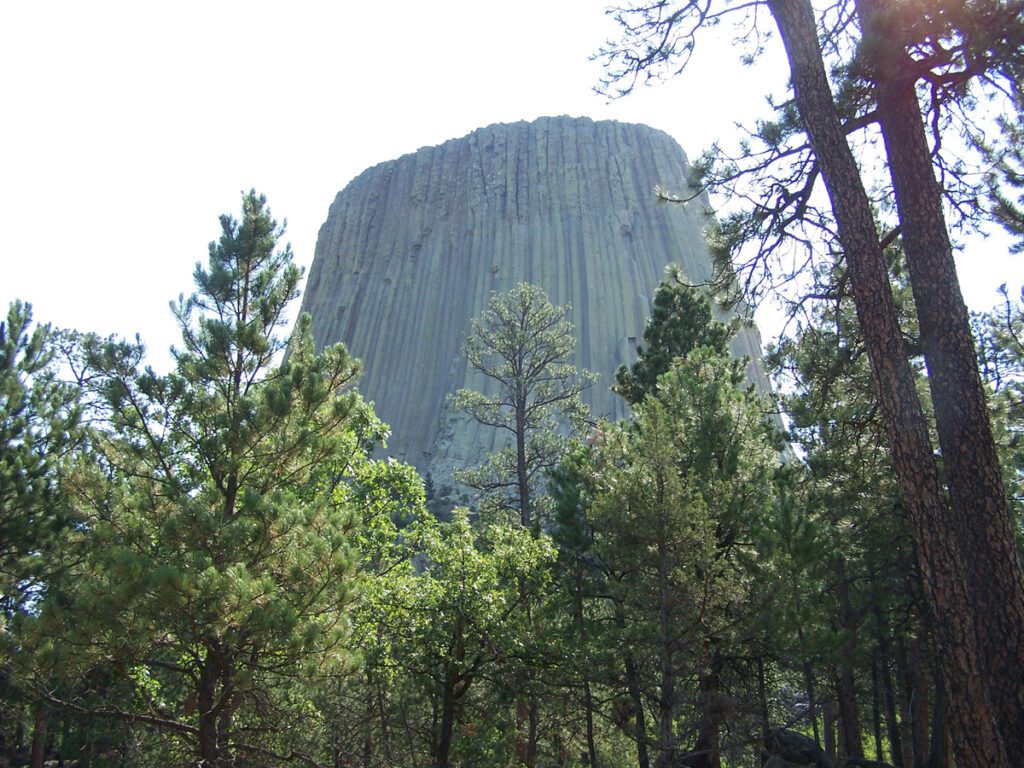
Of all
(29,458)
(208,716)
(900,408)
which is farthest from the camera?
(29,458)

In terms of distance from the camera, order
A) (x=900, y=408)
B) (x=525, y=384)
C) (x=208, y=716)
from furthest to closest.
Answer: (x=525, y=384) < (x=208, y=716) < (x=900, y=408)

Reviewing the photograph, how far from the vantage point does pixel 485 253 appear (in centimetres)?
4391

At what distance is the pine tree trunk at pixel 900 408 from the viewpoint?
5879mm

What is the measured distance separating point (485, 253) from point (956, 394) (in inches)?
1502

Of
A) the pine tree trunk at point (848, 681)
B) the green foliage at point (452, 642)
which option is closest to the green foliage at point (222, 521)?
the green foliage at point (452, 642)

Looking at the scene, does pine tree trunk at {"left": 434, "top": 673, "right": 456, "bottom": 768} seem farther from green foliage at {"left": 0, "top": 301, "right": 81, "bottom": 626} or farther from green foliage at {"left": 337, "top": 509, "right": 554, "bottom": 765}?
green foliage at {"left": 0, "top": 301, "right": 81, "bottom": 626}

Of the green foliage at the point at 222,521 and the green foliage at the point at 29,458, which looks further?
the green foliage at the point at 29,458

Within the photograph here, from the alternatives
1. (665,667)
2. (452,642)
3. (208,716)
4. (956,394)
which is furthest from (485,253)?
(956,394)

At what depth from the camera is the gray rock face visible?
39500 mm

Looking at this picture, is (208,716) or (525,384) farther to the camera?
(525,384)

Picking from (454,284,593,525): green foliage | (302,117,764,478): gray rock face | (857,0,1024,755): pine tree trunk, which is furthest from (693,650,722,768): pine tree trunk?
(302,117,764,478): gray rock face

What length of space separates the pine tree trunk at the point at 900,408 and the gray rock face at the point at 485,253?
93.2ft

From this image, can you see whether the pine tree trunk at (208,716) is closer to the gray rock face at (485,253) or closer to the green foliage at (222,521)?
the green foliage at (222,521)

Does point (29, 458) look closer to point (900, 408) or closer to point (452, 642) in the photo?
point (452, 642)
